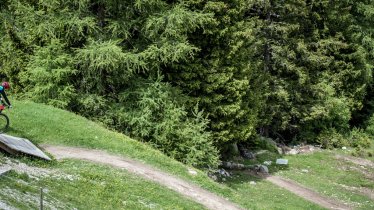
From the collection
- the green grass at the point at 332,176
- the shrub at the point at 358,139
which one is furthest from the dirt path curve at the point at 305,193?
the shrub at the point at 358,139

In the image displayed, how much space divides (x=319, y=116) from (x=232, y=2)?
13.0 meters

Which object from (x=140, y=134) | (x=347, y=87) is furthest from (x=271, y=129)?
(x=140, y=134)

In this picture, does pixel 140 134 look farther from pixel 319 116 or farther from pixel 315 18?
pixel 315 18

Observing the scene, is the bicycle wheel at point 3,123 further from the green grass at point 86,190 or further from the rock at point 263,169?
the rock at point 263,169

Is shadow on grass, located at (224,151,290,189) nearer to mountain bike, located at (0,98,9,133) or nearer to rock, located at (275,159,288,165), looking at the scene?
rock, located at (275,159,288,165)

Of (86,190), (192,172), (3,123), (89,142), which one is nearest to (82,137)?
(89,142)

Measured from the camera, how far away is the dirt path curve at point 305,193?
22.1m

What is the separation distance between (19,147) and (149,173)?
4.46 m

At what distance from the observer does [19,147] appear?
1437 cm

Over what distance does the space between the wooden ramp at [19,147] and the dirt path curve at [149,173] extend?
34.2 inches

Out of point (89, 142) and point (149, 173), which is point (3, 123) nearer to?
point (89, 142)

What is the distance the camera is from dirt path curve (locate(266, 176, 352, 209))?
2208 centimetres

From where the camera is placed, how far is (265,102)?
99.2ft

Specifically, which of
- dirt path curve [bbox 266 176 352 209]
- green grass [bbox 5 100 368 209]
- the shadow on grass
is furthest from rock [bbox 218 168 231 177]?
green grass [bbox 5 100 368 209]
